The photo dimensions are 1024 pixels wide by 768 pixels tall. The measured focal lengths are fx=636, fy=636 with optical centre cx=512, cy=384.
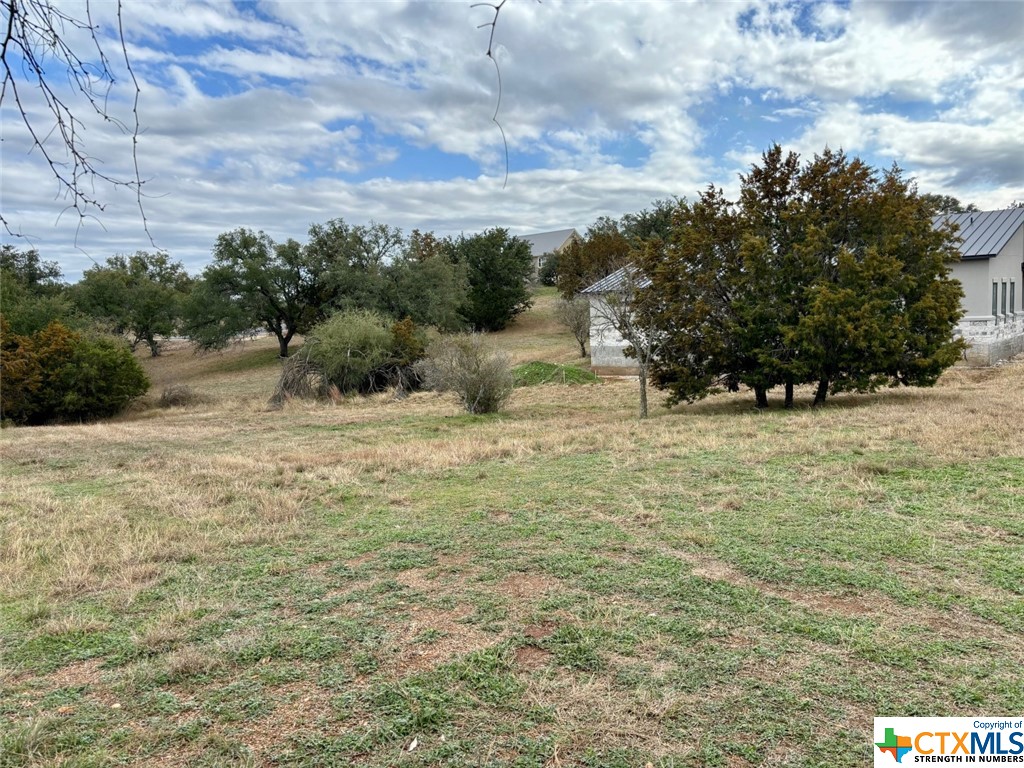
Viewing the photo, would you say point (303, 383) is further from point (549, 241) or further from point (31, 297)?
point (549, 241)

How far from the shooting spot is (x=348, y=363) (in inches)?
977

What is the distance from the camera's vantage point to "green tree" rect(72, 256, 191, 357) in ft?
140

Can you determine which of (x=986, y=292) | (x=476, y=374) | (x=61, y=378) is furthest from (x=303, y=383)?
(x=986, y=292)

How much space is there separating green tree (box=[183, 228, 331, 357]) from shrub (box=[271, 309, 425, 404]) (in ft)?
47.2

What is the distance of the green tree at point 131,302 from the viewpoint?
42.6 m

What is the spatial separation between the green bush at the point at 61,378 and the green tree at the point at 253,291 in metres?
15.3

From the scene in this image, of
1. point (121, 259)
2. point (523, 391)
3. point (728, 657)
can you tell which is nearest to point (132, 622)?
point (728, 657)

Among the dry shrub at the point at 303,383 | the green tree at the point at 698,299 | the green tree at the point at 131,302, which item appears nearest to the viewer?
the green tree at the point at 698,299

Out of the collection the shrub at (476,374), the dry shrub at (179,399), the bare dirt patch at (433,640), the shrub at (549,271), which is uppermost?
the shrub at (549,271)

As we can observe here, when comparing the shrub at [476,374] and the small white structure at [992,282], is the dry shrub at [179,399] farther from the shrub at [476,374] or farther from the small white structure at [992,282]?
the small white structure at [992,282]

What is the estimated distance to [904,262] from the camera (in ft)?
45.1

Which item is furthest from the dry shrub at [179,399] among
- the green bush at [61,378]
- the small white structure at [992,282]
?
the small white structure at [992,282]

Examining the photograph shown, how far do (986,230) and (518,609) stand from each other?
2967cm

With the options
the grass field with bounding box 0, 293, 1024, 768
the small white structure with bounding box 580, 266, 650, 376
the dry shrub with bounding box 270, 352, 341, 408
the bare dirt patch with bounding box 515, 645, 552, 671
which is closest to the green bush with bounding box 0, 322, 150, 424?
the dry shrub with bounding box 270, 352, 341, 408
